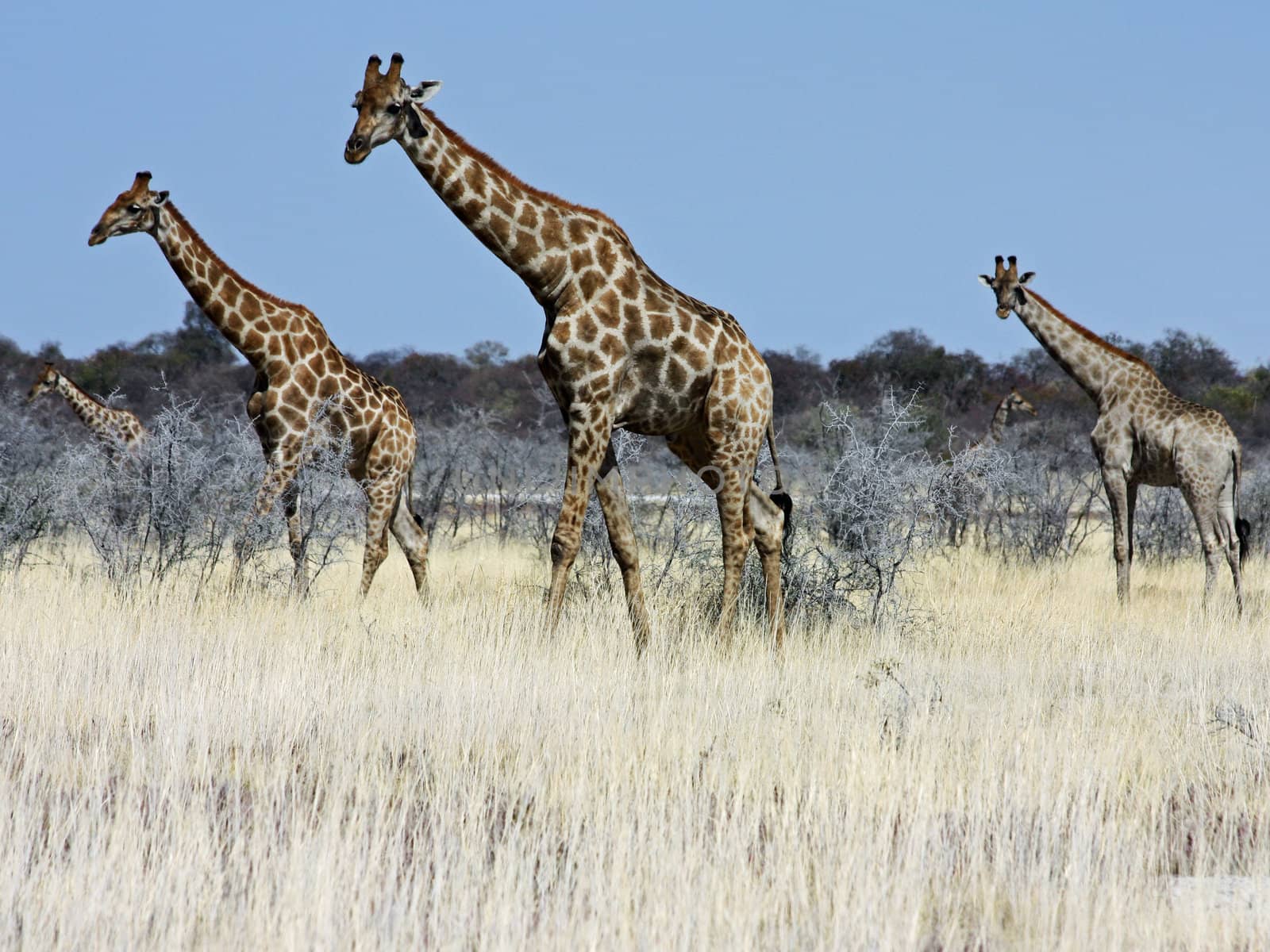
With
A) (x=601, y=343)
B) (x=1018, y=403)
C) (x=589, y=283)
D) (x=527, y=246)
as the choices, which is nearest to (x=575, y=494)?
(x=601, y=343)

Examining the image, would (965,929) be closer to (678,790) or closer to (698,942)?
(698,942)

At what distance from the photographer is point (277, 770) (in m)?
4.15

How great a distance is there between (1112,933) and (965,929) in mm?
342

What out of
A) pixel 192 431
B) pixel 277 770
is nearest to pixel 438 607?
pixel 192 431

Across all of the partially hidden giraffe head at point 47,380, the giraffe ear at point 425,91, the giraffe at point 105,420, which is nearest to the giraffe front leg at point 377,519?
the giraffe ear at point 425,91

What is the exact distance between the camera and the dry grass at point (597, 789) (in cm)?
311

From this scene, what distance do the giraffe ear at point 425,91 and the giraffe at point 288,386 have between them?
90.4 inches

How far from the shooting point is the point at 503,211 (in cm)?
645

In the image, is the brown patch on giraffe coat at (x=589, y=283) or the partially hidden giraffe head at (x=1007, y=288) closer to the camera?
the brown patch on giraffe coat at (x=589, y=283)

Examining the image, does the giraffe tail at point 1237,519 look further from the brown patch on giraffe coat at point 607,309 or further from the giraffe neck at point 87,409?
the giraffe neck at point 87,409

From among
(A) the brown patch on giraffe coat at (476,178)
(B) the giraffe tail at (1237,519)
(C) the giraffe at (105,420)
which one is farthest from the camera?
(C) the giraffe at (105,420)

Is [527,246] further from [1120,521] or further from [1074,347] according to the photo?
[1074,347]

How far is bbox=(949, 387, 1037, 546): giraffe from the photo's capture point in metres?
8.37

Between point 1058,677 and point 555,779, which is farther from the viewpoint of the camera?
point 1058,677
